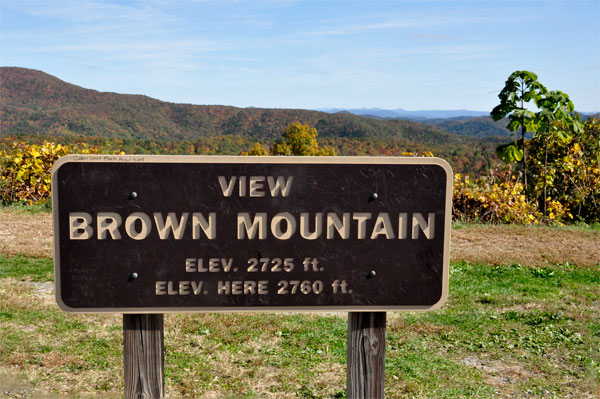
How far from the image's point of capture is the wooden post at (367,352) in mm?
2418

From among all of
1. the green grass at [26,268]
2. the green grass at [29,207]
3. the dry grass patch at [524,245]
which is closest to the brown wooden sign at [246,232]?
the green grass at [26,268]

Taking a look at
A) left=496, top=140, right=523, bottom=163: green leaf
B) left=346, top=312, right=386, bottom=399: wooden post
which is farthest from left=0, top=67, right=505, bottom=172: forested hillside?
left=346, top=312, right=386, bottom=399: wooden post

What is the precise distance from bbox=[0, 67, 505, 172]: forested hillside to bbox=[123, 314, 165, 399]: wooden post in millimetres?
47670

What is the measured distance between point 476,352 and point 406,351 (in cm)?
52

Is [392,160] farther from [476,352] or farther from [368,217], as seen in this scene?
[476,352]

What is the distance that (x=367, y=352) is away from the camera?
7.93 ft

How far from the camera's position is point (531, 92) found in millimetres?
9625

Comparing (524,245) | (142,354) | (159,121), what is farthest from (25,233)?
(159,121)

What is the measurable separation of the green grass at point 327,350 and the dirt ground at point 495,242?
145 cm

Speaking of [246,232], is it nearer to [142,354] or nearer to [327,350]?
[142,354]

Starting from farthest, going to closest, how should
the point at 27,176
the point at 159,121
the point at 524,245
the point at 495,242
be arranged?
the point at 159,121, the point at 27,176, the point at 495,242, the point at 524,245

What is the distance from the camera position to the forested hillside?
60.1m

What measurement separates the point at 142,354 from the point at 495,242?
631 centimetres

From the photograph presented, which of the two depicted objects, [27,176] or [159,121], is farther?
[159,121]
